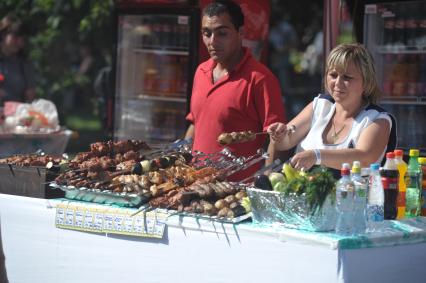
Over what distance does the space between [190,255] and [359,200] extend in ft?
3.01

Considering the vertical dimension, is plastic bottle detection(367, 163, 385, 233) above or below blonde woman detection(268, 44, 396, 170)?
below

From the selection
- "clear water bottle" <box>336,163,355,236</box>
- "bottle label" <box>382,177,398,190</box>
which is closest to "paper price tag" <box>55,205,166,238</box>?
"clear water bottle" <box>336,163,355,236</box>

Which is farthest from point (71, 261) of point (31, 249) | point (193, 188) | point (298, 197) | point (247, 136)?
point (298, 197)

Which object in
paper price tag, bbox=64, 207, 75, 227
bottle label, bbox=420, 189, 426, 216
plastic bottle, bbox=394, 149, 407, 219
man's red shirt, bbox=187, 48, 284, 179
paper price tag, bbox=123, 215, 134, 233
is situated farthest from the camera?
man's red shirt, bbox=187, 48, 284, 179

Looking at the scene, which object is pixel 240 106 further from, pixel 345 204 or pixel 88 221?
pixel 345 204

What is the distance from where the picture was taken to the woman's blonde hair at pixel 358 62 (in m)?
4.32

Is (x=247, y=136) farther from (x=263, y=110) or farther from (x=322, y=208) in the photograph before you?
(x=322, y=208)

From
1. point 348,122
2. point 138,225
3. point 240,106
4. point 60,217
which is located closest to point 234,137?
point 240,106

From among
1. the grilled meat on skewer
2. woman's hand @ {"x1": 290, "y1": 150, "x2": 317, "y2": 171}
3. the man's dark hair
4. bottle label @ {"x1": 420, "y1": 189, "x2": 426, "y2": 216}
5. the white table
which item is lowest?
the white table

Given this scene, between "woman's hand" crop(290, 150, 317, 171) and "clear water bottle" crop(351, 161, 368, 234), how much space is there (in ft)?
1.27

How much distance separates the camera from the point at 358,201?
3789mm

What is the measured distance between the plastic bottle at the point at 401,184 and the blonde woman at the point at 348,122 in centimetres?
16

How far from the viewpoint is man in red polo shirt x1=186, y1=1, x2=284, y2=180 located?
5.09 metres

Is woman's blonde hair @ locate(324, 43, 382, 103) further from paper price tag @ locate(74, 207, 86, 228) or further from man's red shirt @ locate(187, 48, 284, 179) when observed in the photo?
paper price tag @ locate(74, 207, 86, 228)
